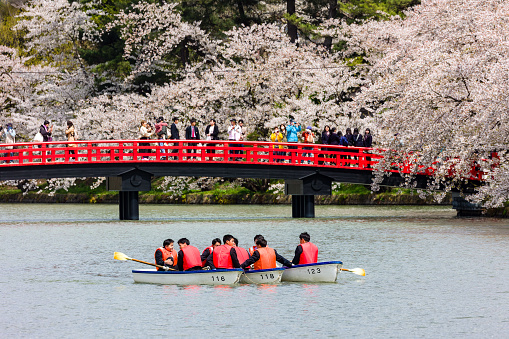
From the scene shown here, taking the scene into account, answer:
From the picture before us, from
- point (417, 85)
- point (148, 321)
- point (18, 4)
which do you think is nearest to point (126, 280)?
point (148, 321)

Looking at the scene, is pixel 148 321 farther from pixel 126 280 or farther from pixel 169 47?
pixel 169 47

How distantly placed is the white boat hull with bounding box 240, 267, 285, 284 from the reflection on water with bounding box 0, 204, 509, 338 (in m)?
0.18

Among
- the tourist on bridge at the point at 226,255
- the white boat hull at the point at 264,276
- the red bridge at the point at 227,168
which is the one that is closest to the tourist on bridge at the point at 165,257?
the tourist on bridge at the point at 226,255

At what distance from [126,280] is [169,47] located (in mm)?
34198

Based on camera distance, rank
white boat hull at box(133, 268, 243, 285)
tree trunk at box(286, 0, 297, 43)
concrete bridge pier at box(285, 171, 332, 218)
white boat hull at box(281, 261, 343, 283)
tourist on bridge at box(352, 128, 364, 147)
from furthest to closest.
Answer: tree trunk at box(286, 0, 297, 43)
concrete bridge pier at box(285, 171, 332, 218)
tourist on bridge at box(352, 128, 364, 147)
white boat hull at box(281, 261, 343, 283)
white boat hull at box(133, 268, 243, 285)

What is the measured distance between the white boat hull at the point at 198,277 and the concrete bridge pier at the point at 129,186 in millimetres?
17472

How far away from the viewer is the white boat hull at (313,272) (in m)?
19.7

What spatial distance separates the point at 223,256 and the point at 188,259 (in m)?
0.82

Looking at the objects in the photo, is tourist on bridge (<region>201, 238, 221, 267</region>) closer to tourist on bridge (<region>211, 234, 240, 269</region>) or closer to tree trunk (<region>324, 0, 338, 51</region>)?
tourist on bridge (<region>211, 234, 240, 269</region>)

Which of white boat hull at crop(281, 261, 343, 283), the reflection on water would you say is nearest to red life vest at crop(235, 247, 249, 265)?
the reflection on water

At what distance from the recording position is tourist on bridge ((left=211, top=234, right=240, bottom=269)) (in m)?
19.4

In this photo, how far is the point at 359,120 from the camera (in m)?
46.7

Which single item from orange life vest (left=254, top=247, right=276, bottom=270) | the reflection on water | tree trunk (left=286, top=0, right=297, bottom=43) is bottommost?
the reflection on water

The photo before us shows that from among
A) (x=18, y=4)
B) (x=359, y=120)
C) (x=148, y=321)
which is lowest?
(x=148, y=321)
